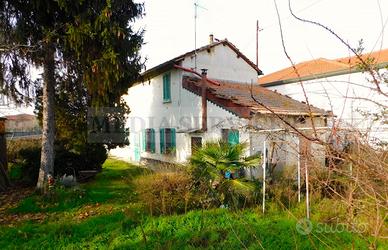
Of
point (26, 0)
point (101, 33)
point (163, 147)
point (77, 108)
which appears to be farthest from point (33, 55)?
point (163, 147)

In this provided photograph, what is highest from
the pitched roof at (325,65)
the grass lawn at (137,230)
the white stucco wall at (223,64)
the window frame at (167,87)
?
the white stucco wall at (223,64)

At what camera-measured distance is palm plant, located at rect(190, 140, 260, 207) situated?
844cm

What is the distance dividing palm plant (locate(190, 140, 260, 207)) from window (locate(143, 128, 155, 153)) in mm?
10402

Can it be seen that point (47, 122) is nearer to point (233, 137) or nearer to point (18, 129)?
point (233, 137)

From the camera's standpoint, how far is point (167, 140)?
17328mm

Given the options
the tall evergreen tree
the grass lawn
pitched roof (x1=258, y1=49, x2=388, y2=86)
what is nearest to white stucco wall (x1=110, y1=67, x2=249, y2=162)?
the tall evergreen tree

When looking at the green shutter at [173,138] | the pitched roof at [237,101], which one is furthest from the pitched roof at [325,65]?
the green shutter at [173,138]

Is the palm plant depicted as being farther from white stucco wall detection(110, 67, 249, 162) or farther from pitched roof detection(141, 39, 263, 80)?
pitched roof detection(141, 39, 263, 80)

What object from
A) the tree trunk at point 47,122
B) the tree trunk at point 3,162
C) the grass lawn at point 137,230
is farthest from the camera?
the tree trunk at point 3,162

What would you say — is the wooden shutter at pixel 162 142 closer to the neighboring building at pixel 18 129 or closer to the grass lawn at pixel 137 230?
the neighboring building at pixel 18 129

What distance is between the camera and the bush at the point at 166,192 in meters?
8.03

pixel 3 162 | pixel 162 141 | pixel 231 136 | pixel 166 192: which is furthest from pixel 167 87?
pixel 166 192

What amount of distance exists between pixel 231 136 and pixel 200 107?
265 cm

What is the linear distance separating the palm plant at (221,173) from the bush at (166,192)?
48 cm
